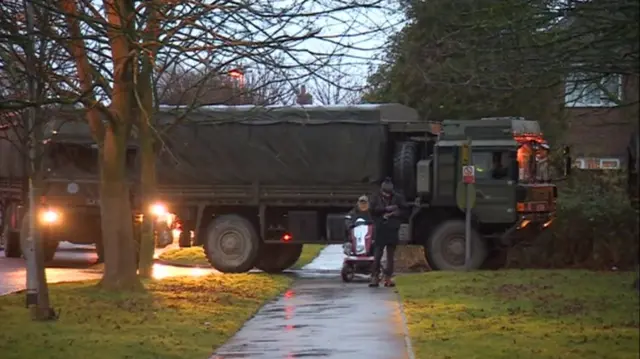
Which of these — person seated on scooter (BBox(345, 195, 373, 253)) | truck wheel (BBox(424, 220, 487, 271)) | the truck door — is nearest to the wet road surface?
person seated on scooter (BBox(345, 195, 373, 253))

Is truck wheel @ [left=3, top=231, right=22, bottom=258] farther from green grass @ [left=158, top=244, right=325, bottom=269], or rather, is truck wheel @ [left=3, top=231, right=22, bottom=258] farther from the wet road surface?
green grass @ [left=158, top=244, right=325, bottom=269]

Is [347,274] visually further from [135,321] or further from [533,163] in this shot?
[135,321]

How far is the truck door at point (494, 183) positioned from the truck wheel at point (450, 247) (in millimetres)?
515

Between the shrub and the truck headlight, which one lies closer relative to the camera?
the shrub

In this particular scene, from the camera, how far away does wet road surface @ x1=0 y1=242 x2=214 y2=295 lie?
→ 69.8 ft

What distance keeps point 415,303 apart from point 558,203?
8.92 m

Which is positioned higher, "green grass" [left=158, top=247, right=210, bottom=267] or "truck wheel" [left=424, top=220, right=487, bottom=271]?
"truck wheel" [left=424, top=220, right=487, bottom=271]

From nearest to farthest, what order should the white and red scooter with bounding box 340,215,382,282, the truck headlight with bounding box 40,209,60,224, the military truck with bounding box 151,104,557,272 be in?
the white and red scooter with bounding box 340,215,382,282, the military truck with bounding box 151,104,557,272, the truck headlight with bounding box 40,209,60,224

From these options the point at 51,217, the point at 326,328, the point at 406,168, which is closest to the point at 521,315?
the point at 326,328

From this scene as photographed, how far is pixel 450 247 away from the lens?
895 inches

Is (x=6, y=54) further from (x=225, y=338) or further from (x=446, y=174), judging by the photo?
(x=446, y=174)

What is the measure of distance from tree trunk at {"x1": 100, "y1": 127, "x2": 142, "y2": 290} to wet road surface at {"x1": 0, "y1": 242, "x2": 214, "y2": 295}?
104 inches

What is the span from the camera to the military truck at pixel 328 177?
22.4m

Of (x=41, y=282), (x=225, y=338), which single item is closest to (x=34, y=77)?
(x=41, y=282)
